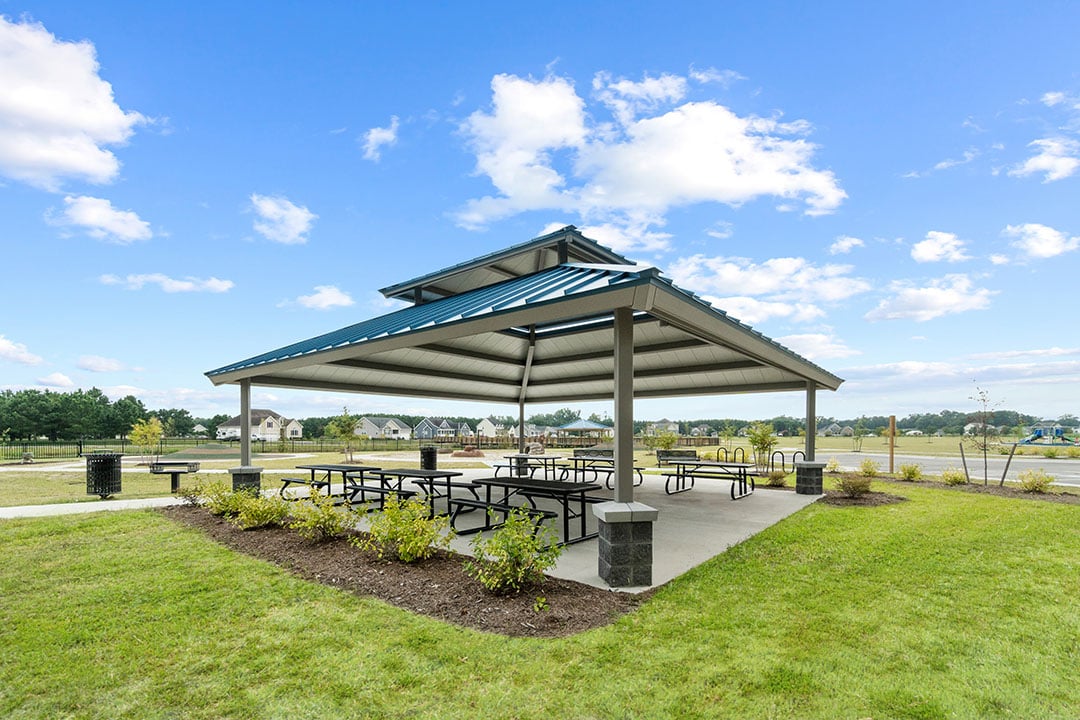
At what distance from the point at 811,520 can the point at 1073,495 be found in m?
7.98

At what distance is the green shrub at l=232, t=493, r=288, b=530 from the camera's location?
7359 mm

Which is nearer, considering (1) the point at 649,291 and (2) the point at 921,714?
(2) the point at 921,714

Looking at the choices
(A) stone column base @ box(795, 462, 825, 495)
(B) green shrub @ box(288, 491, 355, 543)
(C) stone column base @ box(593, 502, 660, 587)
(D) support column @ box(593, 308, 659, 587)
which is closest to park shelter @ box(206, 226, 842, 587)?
(D) support column @ box(593, 308, 659, 587)

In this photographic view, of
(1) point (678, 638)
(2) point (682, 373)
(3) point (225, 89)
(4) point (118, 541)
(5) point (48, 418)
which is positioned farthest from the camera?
(5) point (48, 418)

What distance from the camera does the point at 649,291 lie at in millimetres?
4656

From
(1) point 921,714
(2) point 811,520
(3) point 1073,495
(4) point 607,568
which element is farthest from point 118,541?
(3) point 1073,495

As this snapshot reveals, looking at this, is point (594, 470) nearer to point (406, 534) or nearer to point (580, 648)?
point (406, 534)

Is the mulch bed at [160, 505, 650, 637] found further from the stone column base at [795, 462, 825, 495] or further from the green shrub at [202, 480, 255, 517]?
the stone column base at [795, 462, 825, 495]

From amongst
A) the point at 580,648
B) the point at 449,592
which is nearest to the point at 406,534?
the point at 449,592

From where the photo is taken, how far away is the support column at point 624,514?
481 cm

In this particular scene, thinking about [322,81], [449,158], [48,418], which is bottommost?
[48,418]

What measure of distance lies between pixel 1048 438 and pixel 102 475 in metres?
59.8

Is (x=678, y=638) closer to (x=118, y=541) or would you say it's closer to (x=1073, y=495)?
(x=118, y=541)

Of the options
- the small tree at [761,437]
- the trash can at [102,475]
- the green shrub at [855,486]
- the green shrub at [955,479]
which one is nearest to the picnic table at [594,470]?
the green shrub at [855,486]
